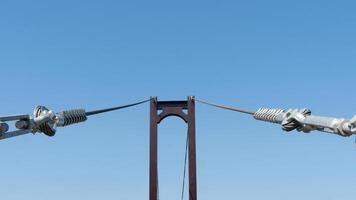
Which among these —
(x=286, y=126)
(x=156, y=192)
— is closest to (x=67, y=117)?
(x=286, y=126)

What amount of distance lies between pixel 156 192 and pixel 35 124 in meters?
12.9

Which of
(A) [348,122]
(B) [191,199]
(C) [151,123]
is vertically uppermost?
(C) [151,123]

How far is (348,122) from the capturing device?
5520 mm

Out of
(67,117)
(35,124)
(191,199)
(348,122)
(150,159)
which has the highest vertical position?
(150,159)

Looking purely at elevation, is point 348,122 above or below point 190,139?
below

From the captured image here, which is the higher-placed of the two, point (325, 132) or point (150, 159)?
point (150, 159)

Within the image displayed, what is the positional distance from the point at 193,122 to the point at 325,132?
13737mm

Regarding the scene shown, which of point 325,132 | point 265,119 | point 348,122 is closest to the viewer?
point 348,122

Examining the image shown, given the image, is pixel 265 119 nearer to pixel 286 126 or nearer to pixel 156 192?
pixel 286 126

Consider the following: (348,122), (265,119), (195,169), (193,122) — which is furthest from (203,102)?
(348,122)

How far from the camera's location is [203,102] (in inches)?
762

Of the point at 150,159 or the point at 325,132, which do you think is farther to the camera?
the point at 150,159

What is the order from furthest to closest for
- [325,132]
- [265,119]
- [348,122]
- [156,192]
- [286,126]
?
1. [156,192]
2. [265,119]
3. [286,126]
4. [325,132]
5. [348,122]

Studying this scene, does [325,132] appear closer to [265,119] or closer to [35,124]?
[265,119]
